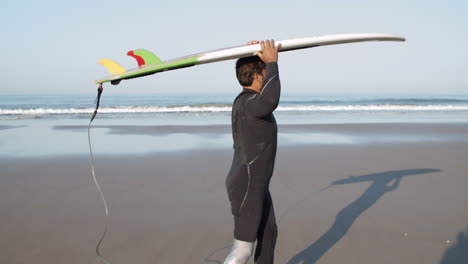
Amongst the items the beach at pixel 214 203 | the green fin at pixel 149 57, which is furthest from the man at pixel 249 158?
the beach at pixel 214 203

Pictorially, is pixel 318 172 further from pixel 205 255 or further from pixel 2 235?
pixel 2 235

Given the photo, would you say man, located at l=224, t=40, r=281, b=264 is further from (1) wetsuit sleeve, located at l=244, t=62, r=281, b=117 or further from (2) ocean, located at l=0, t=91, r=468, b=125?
(2) ocean, located at l=0, t=91, r=468, b=125

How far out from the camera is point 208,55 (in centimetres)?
268

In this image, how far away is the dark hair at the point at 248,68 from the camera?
2.46 metres

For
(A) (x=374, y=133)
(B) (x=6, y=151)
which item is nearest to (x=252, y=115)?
(B) (x=6, y=151)

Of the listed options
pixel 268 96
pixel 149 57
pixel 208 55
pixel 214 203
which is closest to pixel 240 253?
pixel 268 96

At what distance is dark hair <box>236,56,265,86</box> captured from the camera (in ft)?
8.05

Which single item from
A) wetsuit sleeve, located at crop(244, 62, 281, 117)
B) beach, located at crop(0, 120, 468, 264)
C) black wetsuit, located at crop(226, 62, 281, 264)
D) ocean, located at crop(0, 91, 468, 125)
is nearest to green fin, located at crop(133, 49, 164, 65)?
black wetsuit, located at crop(226, 62, 281, 264)

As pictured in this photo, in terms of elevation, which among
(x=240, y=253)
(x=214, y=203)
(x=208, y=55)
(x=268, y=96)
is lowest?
(x=214, y=203)

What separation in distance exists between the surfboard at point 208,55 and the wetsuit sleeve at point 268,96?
11.6 inches

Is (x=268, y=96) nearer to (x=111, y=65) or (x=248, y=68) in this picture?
(x=248, y=68)

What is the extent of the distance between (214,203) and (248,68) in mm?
3070

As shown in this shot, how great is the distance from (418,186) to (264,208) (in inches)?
171

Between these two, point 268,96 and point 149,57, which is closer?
point 268,96
